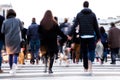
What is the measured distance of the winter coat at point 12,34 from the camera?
15.2m

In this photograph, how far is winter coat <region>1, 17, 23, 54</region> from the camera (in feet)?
49.9

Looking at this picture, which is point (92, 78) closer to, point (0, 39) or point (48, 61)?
point (48, 61)

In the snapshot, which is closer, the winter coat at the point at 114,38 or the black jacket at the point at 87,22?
the black jacket at the point at 87,22

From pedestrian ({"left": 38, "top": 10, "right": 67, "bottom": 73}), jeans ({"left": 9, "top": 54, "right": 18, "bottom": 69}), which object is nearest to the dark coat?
pedestrian ({"left": 38, "top": 10, "right": 67, "bottom": 73})

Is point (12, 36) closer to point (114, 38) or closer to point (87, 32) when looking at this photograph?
point (87, 32)

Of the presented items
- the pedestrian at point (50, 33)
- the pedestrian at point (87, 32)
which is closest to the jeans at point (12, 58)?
the pedestrian at point (50, 33)

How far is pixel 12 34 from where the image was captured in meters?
15.3

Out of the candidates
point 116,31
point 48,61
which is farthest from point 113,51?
point 48,61

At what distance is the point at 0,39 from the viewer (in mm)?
16031

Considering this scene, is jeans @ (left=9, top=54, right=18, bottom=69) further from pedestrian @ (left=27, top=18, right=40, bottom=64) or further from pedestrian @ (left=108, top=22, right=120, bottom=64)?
pedestrian @ (left=108, top=22, right=120, bottom=64)

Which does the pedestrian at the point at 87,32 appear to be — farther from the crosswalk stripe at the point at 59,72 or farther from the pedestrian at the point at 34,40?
the pedestrian at the point at 34,40

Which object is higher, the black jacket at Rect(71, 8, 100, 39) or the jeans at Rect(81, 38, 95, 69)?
the black jacket at Rect(71, 8, 100, 39)

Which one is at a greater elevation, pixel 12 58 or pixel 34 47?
pixel 34 47

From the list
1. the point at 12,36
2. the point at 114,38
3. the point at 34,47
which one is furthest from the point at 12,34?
the point at 114,38
